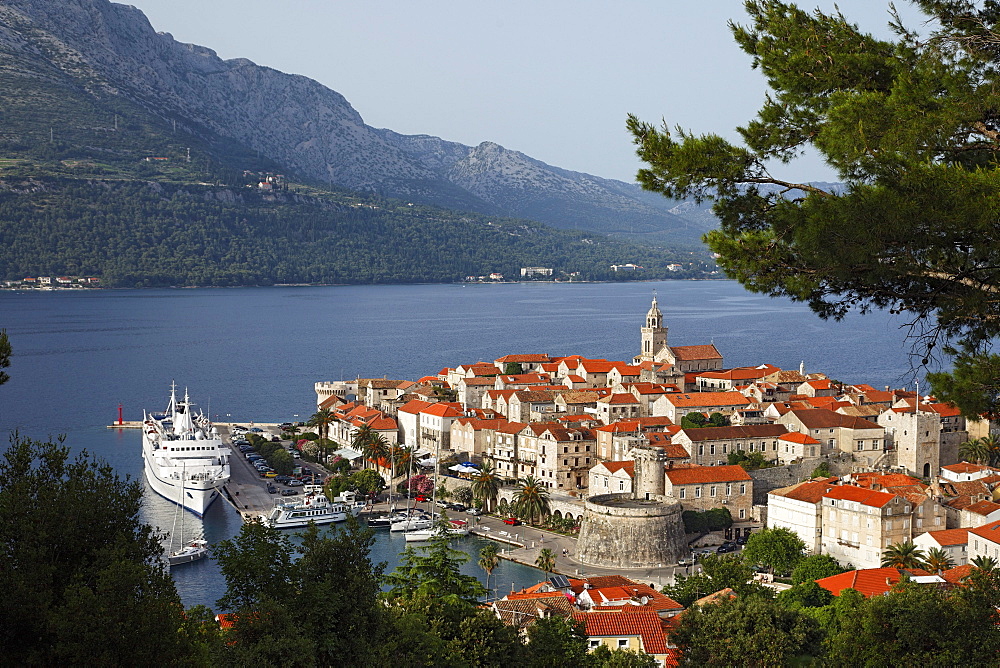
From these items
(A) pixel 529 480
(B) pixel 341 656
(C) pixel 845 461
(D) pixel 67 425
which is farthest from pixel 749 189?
(D) pixel 67 425

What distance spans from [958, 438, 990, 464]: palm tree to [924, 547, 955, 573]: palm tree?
14644 millimetres

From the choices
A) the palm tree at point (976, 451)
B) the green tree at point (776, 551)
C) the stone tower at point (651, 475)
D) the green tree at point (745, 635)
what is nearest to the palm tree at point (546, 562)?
the green tree at point (776, 551)

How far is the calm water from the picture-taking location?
Answer: 70.1m

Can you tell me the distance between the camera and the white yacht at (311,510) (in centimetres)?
4316

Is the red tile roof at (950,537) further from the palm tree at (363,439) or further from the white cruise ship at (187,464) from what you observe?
the white cruise ship at (187,464)

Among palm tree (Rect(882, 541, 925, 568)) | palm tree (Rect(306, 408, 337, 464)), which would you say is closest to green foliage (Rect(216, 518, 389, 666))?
palm tree (Rect(882, 541, 925, 568))

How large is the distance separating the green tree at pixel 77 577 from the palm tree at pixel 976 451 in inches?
1636

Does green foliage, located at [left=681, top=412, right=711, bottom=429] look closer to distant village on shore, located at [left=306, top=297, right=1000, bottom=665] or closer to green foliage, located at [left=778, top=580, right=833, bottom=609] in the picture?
distant village on shore, located at [left=306, top=297, right=1000, bottom=665]

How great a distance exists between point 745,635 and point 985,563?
37.2 feet

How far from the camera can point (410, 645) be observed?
15.1 m

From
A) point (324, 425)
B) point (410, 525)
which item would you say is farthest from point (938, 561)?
point (324, 425)

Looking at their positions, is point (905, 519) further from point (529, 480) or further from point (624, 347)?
point (624, 347)

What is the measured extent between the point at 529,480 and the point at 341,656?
101ft

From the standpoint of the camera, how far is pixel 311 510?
44.2 meters
